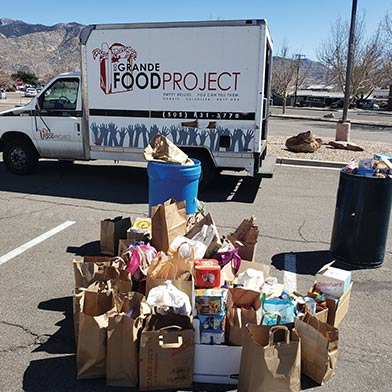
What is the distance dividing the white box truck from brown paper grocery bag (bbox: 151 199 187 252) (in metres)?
3.56

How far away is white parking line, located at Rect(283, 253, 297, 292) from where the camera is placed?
4473 mm

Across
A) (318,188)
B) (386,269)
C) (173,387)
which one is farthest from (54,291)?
(318,188)

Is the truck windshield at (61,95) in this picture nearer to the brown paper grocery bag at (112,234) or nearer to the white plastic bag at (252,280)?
the brown paper grocery bag at (112,234)

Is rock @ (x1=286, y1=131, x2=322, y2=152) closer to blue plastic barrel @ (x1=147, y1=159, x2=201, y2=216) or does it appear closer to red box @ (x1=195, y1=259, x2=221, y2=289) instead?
blue plastic barrel @ (x1=147, y1=159, x2=201, y2=216)

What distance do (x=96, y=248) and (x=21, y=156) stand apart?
14.9ft

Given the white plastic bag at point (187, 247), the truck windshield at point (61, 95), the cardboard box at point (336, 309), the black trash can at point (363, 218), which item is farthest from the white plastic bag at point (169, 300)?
the truck windshield at point (61, 95)

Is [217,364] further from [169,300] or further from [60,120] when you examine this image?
[60,120]

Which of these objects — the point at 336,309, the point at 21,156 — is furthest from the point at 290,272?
the point at 21,156

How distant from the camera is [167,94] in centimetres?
769

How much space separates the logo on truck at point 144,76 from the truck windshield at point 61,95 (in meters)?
0.67

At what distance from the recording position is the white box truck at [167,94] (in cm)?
730

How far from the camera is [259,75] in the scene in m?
7.23

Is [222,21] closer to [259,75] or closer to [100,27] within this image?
[259,75]

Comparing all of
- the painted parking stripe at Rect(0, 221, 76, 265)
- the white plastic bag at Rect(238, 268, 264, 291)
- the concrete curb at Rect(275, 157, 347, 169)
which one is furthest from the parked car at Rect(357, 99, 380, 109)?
the white plastic bag at Rect(238, 268, 264, 291)
